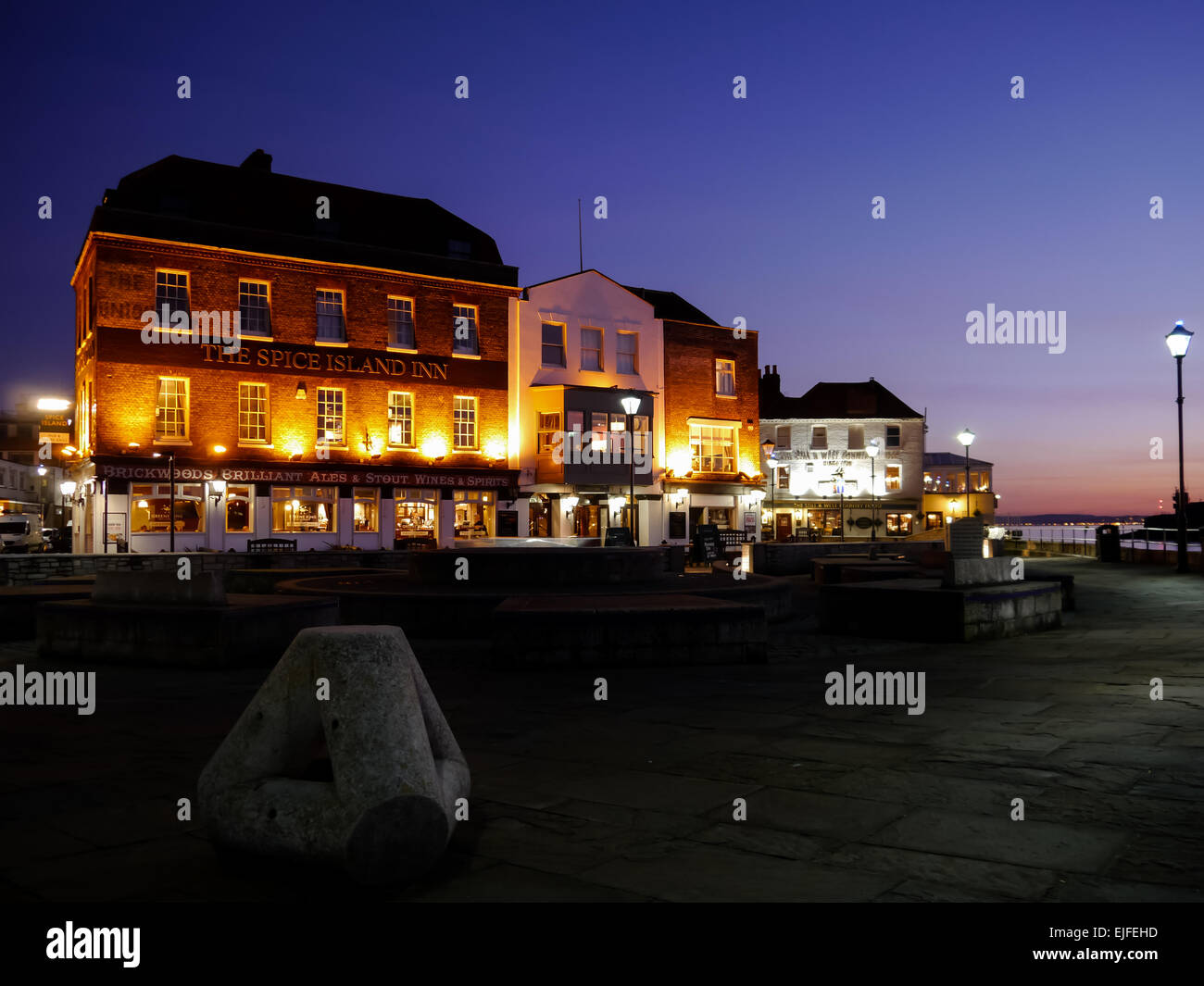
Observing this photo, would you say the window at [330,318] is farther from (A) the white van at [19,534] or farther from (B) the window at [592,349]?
(A) the white van at [19,534]

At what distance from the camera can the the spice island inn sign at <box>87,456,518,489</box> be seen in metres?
33.3

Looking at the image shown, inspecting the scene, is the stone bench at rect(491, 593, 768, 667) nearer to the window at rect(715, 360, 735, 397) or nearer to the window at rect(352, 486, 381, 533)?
the window at rect(352, 486, 381, 533)

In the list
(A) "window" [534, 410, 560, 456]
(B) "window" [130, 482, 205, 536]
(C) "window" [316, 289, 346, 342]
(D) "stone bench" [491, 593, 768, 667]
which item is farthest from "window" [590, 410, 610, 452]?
(D) "stone bench" [491, 593, 768, 667]

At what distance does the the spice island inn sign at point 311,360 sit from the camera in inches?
1337

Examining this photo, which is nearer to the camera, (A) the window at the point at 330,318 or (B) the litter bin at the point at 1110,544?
(B) the litter bin at the point at 1110,544

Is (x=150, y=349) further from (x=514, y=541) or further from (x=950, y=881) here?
(x=950, y=881)

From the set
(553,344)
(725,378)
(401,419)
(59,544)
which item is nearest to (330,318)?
(401,419)

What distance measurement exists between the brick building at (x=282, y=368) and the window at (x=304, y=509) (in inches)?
3.2

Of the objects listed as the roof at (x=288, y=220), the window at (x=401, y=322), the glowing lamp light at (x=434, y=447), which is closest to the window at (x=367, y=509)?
the glowing lamp light at (x=434, y=447)

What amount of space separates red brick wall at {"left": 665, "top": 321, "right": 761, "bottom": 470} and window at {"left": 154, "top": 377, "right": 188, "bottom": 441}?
21.7m
